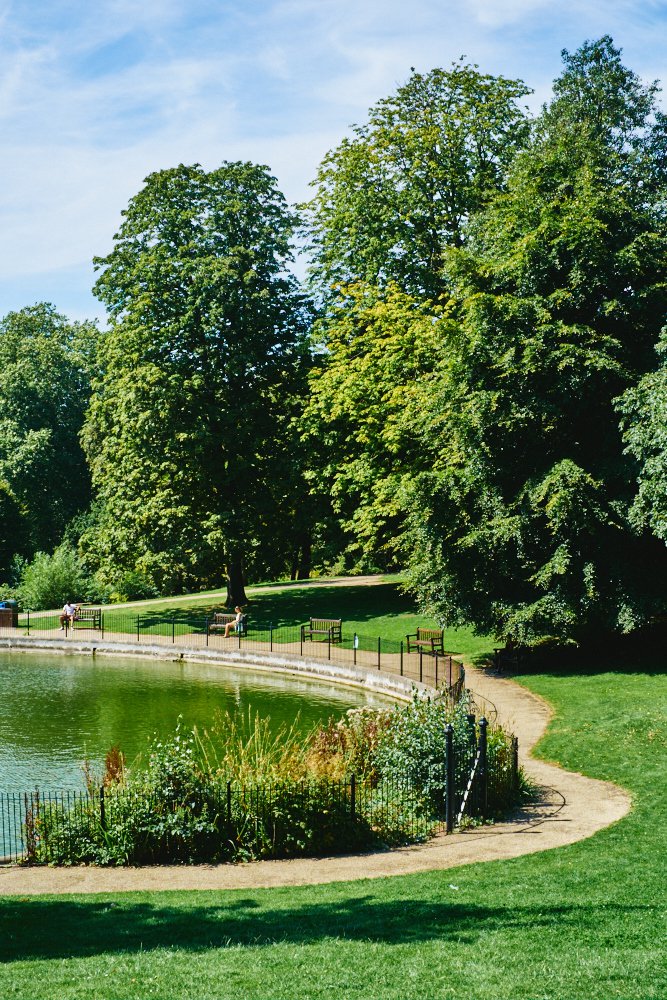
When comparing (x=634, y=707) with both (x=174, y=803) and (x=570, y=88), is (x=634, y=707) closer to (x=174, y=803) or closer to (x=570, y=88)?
(x=174, y=803)

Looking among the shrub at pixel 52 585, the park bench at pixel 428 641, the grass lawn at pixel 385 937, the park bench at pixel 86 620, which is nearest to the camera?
the grass lawn at pixel 385 937

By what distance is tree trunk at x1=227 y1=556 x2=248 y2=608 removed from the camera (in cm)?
4391

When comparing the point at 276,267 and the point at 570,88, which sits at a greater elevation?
the point at 570,88

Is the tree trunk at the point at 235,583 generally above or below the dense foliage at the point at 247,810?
above


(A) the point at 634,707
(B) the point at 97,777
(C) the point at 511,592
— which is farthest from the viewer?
(C) the point at 511,592

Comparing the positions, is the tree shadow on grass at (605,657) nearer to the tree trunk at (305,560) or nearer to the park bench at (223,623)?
the park bench at (223,623)

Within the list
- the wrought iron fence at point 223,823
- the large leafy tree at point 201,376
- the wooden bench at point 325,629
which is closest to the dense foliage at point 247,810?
the wrought iron fence at point 223,823

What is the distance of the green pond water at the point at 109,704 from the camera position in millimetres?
21500

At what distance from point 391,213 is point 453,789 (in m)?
28.3

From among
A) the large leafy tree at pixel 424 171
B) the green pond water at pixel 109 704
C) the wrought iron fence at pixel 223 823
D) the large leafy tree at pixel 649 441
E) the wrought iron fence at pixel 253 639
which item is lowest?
the green pond water at pixel 109 704

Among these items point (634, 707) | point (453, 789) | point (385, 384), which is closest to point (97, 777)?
point (453, 789)

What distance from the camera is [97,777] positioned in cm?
1909

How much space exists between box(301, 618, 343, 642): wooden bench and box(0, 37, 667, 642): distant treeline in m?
4.22

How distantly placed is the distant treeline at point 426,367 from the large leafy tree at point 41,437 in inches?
415
